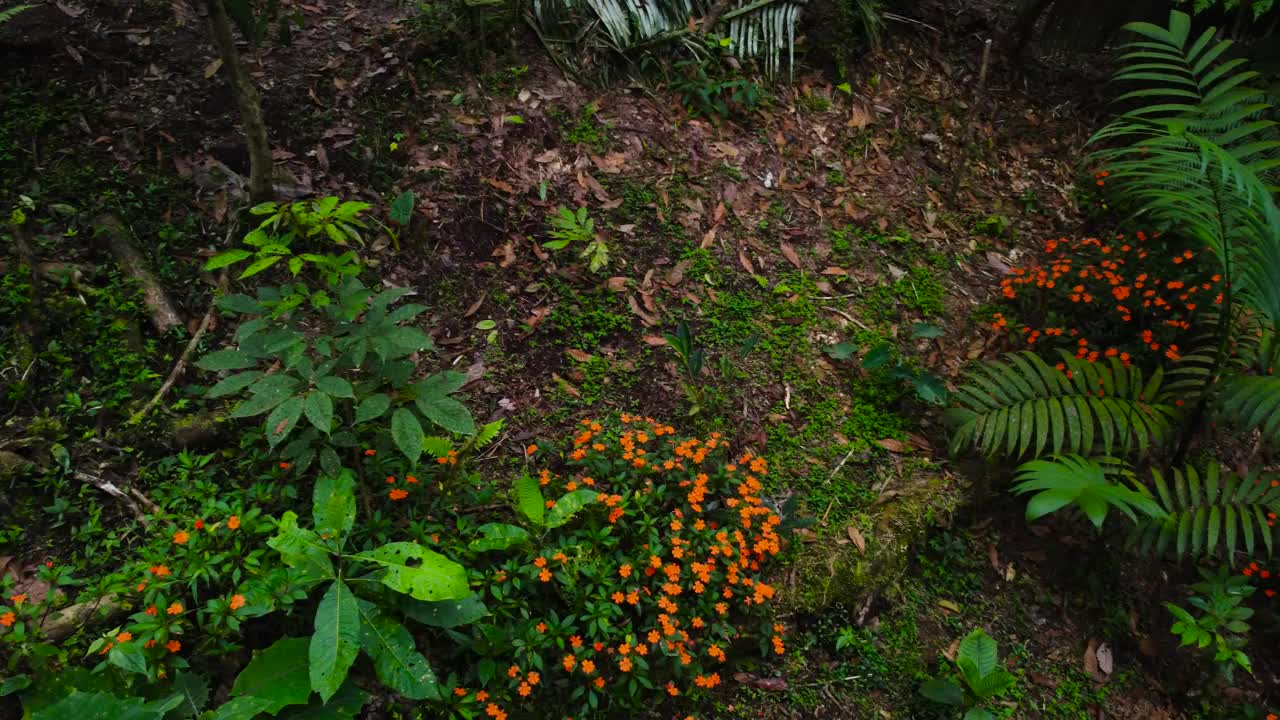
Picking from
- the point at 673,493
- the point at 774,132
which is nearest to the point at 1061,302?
the point at 774,132

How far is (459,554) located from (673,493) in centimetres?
87

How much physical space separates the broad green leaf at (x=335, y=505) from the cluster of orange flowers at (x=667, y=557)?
544mm

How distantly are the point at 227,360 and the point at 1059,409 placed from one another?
3315 mm

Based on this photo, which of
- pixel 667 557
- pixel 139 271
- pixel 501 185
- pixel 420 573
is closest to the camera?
pixel 420 573

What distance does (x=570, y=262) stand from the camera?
3.79m

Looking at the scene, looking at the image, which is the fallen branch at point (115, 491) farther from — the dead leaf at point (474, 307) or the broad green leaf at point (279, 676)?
the dead leaf at point (474, 307)

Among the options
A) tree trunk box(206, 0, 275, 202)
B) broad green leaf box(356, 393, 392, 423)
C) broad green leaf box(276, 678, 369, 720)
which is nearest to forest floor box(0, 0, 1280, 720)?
tree trunk box(206, 0, 275, 202)

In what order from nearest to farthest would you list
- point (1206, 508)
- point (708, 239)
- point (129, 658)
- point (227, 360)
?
point (129, 658) < point (227, 360) < point (1206, 508) < point (708, 239)

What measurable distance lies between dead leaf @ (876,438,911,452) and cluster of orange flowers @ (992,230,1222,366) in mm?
919

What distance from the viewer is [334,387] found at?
94.4 inches

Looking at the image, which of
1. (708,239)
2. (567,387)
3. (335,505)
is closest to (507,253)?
(567,387)

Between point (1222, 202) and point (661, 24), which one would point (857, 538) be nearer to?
point (1222, 202)

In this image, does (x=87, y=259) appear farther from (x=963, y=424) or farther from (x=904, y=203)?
(x=904, y=203)

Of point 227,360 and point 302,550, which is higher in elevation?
point 227,360
